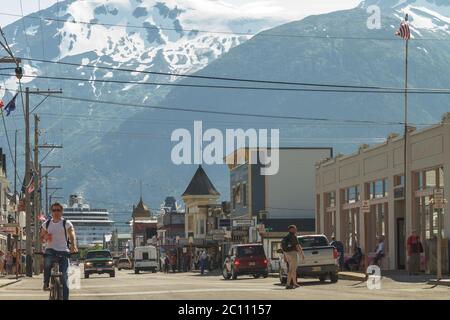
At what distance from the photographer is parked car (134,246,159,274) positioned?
91.9m

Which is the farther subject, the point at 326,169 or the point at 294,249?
the point at 326,169

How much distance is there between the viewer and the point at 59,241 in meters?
22.6

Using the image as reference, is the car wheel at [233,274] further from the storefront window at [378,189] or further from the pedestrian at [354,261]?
the storefront window at [378,189]

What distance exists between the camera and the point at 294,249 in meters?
35.4

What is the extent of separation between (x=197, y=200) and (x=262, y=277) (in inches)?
3314

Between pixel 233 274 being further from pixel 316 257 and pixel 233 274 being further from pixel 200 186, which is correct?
pixel 200 186

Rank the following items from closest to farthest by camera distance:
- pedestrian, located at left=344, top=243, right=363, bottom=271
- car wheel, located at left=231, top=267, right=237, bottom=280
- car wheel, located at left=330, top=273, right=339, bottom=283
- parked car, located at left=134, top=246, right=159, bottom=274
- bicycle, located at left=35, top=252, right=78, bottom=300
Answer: bicycle, located at left=35, top=252, right=78, bottom=300, car wheel, located at left=330, top=273, right=339, bottom=283, car wheel, located at left=231, top=267, right=237, bottom=280, pedestrian, located at left=344, top=243, right=363, bottom=271, parked car, located at left=134, top=246, right=159, bottom=274

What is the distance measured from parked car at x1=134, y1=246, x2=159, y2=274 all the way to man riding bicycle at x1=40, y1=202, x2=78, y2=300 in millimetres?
68082

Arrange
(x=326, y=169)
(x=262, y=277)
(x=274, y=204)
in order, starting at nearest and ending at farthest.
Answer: (x=262, y=277)
(x=326, y=169)
(x=274, y=204)

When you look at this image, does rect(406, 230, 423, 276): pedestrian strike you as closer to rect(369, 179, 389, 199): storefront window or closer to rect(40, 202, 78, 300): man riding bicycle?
rect(369, 179, 389, 199): storefront window

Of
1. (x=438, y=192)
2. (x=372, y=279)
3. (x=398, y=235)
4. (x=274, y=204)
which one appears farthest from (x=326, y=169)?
(x=438, y=192)

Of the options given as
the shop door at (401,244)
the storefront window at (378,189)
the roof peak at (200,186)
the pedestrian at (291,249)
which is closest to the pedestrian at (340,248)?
the shop door at (401,244)

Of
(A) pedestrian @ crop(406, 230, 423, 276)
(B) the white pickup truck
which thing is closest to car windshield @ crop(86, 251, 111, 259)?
(A) pedestrian @ crop(406, 230, 423, 276)
